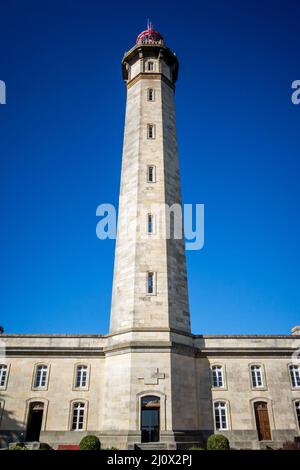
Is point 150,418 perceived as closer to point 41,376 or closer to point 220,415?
point 220,415

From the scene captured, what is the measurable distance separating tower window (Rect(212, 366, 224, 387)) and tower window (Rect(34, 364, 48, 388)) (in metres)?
12.3

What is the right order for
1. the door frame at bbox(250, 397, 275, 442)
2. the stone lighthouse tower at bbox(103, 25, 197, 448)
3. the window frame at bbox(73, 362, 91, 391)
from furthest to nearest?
1. the window frame at bbox(73, 362, 91, 391)
2. the door frame at bbox(250, 397, 275, 442)
3. the stone lighthouse tower at bbox(103, 25, 197, 448)

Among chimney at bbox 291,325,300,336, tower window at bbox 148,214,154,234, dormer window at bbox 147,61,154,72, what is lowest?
chimney at bbox 291,325,300,336

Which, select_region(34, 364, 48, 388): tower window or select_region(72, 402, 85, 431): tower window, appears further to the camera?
select_region(34, 364, 48, 388): tower window

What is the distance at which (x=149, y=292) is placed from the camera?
1015 inches

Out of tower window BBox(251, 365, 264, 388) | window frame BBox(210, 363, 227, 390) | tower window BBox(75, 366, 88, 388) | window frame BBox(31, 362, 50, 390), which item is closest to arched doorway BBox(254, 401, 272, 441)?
tower window BBox(251, 365, 264, 388)

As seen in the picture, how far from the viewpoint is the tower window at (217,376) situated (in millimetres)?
26094

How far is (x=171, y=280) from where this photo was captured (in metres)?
26.5

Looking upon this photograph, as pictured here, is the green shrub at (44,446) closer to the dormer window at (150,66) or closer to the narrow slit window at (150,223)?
the narrow slit window at (150,223)

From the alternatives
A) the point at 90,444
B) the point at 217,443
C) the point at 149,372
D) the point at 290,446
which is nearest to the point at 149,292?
the point at 149,372

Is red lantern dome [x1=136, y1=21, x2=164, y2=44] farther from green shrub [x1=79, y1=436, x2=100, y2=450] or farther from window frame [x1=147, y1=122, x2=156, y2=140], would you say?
green shrub [x1=79, y1=436, x2=100, y2=450]

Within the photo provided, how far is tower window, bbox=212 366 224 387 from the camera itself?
26.1 m

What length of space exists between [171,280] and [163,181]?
8587 mm
